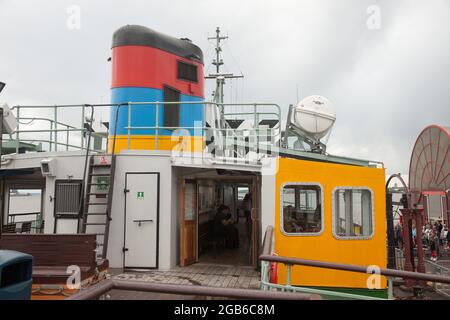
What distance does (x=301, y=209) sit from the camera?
7.15 meters

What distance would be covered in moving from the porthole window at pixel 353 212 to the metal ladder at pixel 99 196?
4258 millimetres

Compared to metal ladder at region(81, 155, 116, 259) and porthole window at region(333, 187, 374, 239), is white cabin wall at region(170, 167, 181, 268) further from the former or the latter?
porthole window at region(333, 187, 374, 239)

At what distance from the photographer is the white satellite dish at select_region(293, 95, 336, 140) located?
29.2 feet

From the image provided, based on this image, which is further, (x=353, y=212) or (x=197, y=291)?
(x=353, y=212)

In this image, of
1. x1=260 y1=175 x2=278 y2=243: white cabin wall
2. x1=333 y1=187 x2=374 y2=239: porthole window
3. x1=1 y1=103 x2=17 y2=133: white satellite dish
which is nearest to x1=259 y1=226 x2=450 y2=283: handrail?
x1=260 y1=175 x2=278 y2=243: white cabin wall

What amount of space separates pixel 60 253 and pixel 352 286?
507cm

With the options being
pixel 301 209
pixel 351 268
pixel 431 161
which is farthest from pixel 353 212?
pixel 431 161

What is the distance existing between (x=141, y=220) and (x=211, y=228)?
12.5 feet

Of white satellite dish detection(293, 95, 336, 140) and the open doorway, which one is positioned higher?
white satellite dish detection(293, 95, 336, 140)

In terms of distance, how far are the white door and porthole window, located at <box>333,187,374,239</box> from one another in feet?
11.4

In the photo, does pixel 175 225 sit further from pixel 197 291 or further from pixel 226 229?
pixel 197 291

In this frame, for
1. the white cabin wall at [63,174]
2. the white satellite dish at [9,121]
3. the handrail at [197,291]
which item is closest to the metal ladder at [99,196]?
the white cabin wall at [63,174]

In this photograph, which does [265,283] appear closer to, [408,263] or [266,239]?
[266,239]

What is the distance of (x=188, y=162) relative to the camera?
24.3 feet
